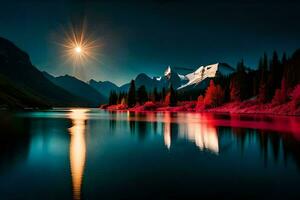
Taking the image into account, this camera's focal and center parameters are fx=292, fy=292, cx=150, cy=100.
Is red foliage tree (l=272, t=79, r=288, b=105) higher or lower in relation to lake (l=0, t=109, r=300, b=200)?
higher

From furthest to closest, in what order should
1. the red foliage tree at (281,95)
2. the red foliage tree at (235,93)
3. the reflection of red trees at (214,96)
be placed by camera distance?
the reflection of red trees at (214,96)
the red foliage tree at (235,93)
the red foliage tree at (281,95)

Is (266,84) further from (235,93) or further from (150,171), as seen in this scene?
(150,171)

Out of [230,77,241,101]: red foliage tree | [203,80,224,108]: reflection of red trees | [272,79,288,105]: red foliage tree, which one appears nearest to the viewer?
[272,79,288,105]: red foliage tree

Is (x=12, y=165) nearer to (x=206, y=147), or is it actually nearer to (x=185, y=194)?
(x=185, y=194)

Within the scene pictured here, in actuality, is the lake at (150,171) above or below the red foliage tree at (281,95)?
below

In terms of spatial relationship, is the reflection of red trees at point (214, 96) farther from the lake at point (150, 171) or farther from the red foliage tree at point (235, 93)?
the lake at point (150, 171)

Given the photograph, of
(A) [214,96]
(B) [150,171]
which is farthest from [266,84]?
(B) [150,171]

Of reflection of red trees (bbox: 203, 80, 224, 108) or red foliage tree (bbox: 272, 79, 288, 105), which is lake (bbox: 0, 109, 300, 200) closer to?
red foliage tree (bbox: 272, 79, 288, 105)

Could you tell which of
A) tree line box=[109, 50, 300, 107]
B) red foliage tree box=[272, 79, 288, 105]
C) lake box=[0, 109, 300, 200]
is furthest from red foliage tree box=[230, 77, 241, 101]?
lake box=[0, 109, 300, 200]

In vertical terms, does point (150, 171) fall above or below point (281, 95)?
below

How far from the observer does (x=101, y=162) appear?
81.8 ft

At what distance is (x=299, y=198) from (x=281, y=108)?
399 feet

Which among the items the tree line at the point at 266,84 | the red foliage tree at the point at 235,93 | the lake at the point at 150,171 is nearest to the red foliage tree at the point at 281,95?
the tree line at the point at 266,84

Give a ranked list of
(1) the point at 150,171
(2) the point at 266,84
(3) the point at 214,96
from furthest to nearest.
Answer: (3) the point at 214,96, (2) the point at 266,84, (1) the point at 150,171
